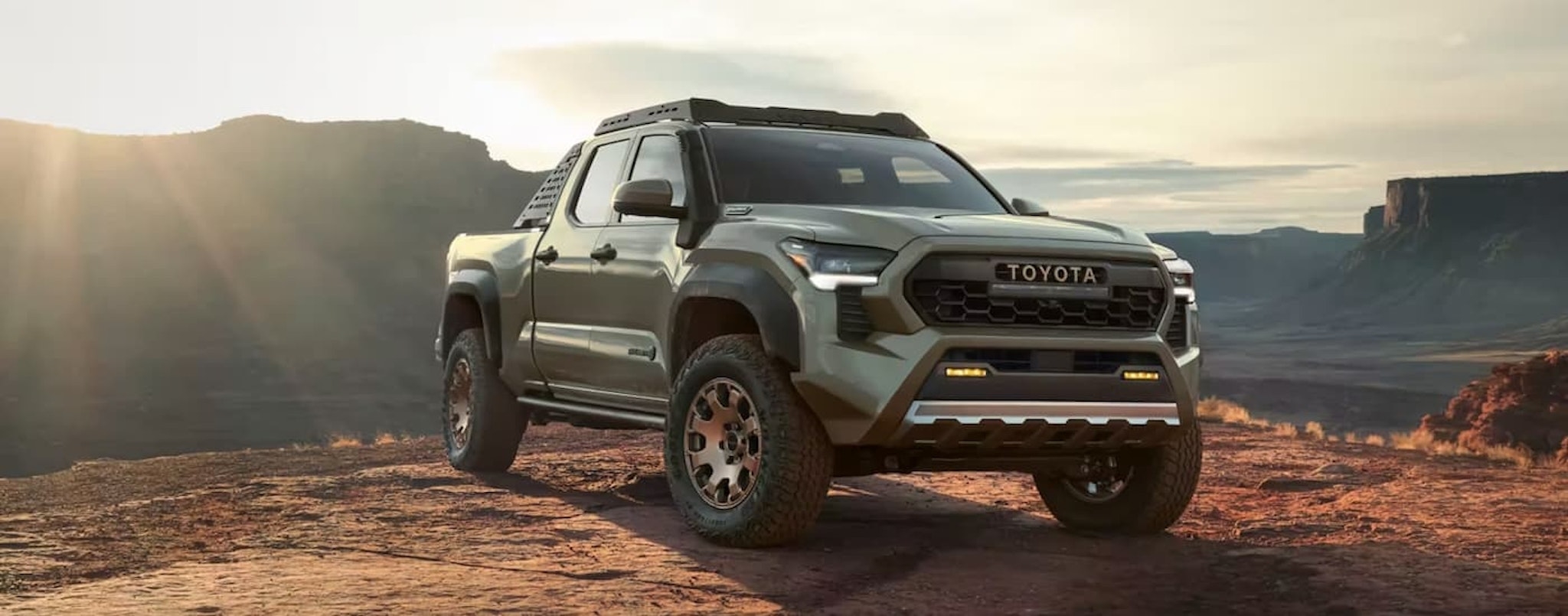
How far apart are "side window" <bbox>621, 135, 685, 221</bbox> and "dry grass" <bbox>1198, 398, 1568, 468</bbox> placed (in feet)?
24.5

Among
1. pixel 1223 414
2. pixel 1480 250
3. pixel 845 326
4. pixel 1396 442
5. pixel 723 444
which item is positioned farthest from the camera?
pixel 1480 250

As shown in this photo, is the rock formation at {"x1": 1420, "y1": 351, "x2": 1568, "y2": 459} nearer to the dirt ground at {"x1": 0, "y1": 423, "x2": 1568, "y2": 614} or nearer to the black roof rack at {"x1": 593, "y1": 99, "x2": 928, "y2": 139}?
the dirt ground at {"x1": 0, "y1": 423, "x2": 1568, "y2": 614}

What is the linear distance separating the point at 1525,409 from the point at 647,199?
26040mm

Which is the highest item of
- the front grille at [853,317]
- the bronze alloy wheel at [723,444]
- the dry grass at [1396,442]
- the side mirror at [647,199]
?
the side mirror at [647,199]

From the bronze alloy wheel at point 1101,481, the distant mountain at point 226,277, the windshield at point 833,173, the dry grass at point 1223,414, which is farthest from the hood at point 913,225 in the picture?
the distant mountain at point 226,277

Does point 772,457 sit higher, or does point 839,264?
point 839,264

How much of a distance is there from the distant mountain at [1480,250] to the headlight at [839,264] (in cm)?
17618

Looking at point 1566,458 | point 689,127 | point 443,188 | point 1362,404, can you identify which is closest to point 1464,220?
point 1362,404

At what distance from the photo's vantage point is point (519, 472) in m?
10.5

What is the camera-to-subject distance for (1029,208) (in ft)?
27.6

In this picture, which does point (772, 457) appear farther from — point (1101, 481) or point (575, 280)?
point (575, 280)

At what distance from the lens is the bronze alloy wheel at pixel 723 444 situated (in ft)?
23.3

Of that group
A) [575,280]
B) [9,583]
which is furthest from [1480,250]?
[9,583]

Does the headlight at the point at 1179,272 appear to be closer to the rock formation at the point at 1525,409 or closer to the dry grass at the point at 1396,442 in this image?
the dry grass at the point at 1396,442
